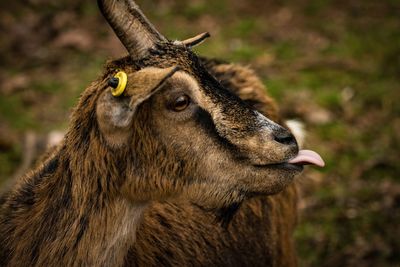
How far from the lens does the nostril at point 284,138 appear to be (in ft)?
10.2

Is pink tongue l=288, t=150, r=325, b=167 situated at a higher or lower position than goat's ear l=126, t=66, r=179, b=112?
higher

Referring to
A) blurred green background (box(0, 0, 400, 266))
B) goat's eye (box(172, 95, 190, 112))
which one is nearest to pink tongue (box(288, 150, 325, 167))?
goat's eye (box(172, 95, 190, 112))

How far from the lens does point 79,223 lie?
3.16 m

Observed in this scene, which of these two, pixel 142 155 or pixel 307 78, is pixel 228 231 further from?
pixel 307 78

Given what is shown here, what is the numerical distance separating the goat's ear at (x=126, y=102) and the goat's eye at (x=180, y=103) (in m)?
0.16

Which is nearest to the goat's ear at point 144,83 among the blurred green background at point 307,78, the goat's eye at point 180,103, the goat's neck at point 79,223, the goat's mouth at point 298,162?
the goat's eye at point 180,103

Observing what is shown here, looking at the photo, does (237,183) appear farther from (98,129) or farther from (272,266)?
(272,266)

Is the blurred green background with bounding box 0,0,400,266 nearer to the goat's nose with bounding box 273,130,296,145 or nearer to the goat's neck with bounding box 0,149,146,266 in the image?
the goat's nose with bounding box 273,130,296,145

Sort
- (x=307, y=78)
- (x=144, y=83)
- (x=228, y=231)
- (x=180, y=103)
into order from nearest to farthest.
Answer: (x=144, y=83) < (x=180, y=103) < (x=228, y=231) < (x=307, y=78)

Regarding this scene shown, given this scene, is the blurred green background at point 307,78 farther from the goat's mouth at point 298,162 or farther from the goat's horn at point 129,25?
the goat's horn at point 129,25

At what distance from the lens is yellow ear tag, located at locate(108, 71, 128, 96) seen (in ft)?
9.43

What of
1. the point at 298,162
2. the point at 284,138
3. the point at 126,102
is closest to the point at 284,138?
the point at 284,138

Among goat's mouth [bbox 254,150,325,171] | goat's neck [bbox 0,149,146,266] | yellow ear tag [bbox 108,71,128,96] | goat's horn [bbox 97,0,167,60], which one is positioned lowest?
goat's neck [bbox 0,149,146,266]

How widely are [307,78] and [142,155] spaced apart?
5.46 metres
